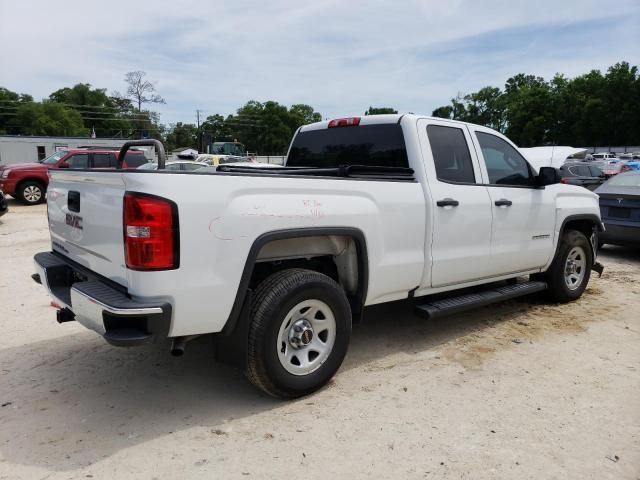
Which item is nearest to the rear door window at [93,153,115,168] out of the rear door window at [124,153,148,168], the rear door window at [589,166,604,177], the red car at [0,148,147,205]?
the red car at [0,148,147,205]

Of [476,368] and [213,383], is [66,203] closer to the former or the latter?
[213,383]

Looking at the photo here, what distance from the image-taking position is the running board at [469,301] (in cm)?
408

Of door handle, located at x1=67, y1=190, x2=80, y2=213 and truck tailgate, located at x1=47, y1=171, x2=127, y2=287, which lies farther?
door handle, located at x1=67, y1=190, x2=80, y2=213

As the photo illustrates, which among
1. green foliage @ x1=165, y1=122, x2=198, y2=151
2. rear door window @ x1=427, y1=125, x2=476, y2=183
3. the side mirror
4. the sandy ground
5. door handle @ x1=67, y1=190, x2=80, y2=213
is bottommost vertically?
the sandy ground

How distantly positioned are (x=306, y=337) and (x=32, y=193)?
1497cm

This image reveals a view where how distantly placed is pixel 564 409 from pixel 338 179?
217cm

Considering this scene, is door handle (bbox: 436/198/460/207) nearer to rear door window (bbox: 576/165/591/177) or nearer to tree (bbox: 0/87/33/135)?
rear door window (bbox: 576/165/591/177)

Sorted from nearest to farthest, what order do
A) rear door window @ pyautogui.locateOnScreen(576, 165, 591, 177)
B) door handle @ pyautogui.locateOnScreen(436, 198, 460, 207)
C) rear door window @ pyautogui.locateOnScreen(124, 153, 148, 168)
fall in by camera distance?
1. door handle @ pyautogui.locateOnScreen(436, 198, 460, 207)
2. rear door window @ pyautogui.locateOnScreen(124, 153, 148, 168)
3. rear door window @ pyautogui.locateOnScreen(576, 165, 591, 177)

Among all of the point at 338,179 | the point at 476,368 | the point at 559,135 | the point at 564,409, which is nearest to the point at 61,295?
the point at 338,179

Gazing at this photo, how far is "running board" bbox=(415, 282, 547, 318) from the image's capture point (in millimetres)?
4078

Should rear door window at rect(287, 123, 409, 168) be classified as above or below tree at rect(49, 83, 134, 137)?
below

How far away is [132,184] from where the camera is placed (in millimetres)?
2664

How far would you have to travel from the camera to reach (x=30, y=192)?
15.2 metres

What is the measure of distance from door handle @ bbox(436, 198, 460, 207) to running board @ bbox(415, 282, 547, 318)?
85 cm
